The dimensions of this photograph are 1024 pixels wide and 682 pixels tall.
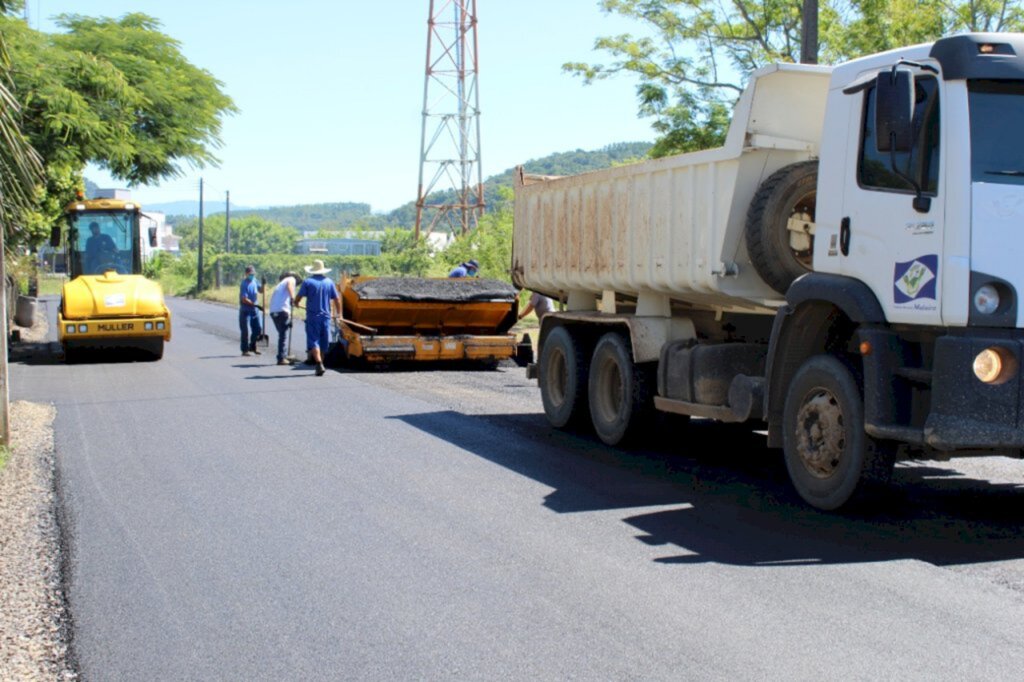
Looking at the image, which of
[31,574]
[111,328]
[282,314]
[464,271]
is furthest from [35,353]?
[31,574]

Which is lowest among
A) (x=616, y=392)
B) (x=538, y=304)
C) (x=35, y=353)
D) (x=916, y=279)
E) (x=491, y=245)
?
(x=35, y=353)

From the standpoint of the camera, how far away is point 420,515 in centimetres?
782

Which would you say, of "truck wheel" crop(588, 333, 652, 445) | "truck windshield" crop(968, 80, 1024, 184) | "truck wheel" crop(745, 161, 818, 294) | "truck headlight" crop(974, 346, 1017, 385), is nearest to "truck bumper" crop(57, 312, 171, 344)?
"truck wheel" crop(588, 333, 652, 445)

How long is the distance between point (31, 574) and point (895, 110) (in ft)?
17.5

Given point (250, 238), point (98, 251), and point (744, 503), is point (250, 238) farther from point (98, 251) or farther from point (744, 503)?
point (744, 503)

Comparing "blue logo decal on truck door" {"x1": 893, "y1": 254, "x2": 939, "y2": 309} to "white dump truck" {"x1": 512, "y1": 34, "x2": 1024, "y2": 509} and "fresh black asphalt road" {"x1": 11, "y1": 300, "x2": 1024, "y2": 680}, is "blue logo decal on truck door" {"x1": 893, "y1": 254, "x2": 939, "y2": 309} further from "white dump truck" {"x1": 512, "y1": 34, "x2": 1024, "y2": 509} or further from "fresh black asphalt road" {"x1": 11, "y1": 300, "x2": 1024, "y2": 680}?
"fresh black asphalt road" {"x1": 11, "y1": 300, "x2": 1024, "y2": 680}

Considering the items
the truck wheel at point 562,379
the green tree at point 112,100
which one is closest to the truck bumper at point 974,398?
the truck wheel at point 562,379

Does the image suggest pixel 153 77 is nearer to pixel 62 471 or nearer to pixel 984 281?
pixel 62 471

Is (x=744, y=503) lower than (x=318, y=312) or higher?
lower

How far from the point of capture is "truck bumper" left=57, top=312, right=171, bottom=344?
65.5ft

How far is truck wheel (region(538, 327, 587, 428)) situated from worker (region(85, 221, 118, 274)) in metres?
11.9

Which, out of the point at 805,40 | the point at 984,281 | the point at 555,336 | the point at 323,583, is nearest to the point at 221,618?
the point at 323,583

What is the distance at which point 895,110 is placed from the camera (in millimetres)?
6949

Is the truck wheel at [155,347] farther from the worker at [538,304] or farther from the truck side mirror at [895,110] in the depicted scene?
the truck side mirror at [895,110]
